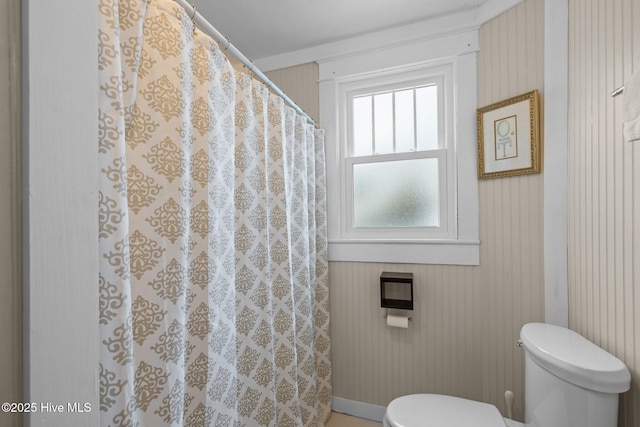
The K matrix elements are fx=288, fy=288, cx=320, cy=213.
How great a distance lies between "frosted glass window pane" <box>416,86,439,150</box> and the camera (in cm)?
174

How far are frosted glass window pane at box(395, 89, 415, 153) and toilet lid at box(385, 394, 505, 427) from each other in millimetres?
1341

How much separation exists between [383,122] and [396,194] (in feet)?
1.56

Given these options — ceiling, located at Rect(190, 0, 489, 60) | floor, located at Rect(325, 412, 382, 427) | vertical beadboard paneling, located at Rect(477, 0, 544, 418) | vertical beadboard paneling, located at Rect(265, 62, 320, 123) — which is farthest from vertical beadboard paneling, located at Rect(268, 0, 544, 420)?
vertical beadboard paneling, located at Rect(265, 62, 320, 123)

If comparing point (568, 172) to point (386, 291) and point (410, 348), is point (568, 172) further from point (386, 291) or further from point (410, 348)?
point (410, 348)

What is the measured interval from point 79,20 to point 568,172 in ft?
5.58

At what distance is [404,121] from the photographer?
1.82m

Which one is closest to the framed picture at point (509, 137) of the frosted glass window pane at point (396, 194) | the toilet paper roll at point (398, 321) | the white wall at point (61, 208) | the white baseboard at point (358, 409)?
the frosted glass window pane at point (396, 194)

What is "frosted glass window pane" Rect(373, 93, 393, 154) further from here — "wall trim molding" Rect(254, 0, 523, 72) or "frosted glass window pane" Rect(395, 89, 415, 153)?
"wall trim molding" Rect(254, 0, 523, 72)

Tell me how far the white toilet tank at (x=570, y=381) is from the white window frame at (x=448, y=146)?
630 millimetres

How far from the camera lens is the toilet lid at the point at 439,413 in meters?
1.11

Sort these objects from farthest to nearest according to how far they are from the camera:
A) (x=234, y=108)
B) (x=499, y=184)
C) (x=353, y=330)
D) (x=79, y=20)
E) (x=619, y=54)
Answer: (x=353, y=330), (x=499, y=184), (x=234, y=108), (x=619, y=54), (x=79, y=20)

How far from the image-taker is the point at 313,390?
165 centimetres

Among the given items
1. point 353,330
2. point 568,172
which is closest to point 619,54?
point 568,172

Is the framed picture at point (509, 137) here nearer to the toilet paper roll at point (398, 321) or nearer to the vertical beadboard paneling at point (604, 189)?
the vertical beadboard paneling at point (604, 189)
